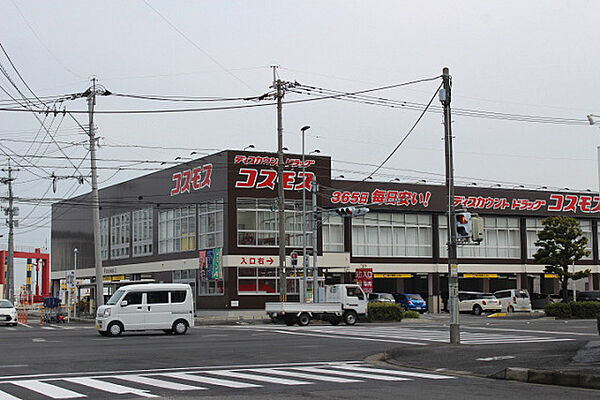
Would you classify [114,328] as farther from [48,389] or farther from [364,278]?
[364,278]

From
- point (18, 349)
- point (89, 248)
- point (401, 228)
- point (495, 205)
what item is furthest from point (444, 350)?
point (89, 248)

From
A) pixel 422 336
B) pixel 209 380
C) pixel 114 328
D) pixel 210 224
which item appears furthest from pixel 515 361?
pixel 210 224

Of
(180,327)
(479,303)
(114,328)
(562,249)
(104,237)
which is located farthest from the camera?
(104,237)

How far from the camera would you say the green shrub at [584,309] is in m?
45.8

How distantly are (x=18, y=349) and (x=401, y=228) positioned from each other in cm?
3960

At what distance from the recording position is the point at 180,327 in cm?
3091

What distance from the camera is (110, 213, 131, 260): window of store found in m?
64.1

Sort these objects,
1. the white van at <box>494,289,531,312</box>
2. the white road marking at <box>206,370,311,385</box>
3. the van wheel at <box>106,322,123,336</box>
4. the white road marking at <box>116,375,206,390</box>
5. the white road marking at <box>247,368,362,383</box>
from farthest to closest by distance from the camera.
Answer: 1. the white van at <box>494,289,531,312</box>
2. the van wheel at <box>106,322,123,336</box>
3. the white road marking at <box>247,368,362,383</box>
4. the white road marking at <box>206,370,311,385</box>
5. the white road marking at <box>116,375,206,390</box>

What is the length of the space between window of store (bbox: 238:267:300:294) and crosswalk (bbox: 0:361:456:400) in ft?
107

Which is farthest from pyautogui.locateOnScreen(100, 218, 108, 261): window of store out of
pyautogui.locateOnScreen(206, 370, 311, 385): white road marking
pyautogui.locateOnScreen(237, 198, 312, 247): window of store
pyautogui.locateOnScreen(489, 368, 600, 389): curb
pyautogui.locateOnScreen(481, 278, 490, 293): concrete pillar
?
pyautogui.locateOnScreen(489, 368, 600, 389): curb

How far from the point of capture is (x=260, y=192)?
51.0 metres

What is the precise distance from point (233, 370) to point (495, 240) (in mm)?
49154

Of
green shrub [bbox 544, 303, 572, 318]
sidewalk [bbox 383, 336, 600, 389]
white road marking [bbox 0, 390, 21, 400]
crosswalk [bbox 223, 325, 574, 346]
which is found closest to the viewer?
white road marking [bbox 0, 390, 21, 400]

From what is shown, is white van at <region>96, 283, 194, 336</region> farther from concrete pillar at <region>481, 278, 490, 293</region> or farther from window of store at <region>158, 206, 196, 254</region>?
concrete pillar at <region>481, 278, 490, 293</region>
